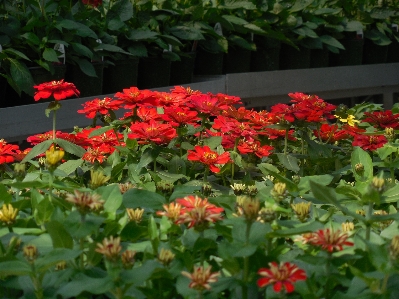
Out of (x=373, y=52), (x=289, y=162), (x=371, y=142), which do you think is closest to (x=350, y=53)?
(x=373, y=52)

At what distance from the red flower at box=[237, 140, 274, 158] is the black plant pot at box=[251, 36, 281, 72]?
7.56 ft

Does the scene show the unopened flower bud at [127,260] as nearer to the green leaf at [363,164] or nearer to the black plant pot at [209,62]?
the green leaf at [363,164]

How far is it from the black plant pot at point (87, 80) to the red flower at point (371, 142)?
5.26 ft

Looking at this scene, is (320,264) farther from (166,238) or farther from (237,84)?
(237,84)

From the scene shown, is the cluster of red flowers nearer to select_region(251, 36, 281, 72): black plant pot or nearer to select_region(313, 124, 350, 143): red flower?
select_region(313, 124, 350, 143): red flower

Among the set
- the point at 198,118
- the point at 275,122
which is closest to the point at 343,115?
the point at 275,122

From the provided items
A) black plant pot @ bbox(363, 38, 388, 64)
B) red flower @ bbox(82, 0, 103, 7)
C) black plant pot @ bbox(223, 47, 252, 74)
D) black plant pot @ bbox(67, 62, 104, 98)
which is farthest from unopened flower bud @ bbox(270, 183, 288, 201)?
black plant pot @ bbox(363, 38, 388, 64)

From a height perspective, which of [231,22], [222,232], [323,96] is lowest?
[323,96]

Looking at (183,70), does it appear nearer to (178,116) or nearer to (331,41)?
(331,41)

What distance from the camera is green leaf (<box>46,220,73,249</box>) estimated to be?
2.61 ft

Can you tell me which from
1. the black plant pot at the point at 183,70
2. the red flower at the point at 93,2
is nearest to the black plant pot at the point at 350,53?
the black plant pot at the point at 183,70

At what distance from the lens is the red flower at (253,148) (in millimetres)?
1548

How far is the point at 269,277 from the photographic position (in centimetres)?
70

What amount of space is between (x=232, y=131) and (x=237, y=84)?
1.90 meters
